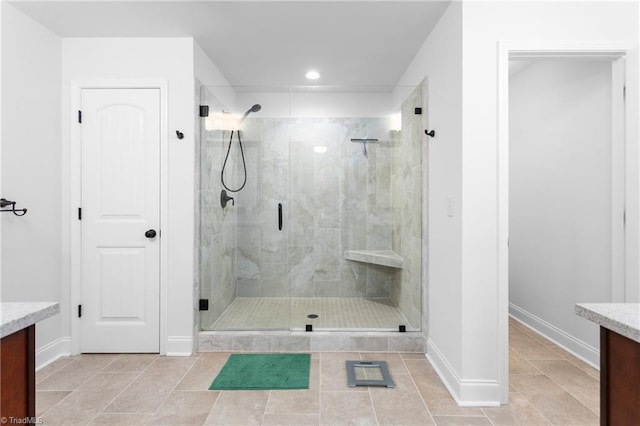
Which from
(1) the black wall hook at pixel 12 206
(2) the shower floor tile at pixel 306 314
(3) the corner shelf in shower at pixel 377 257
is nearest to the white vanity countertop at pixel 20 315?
(1) the black wall hook at pixel 12 206

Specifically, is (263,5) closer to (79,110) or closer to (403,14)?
(403,14)

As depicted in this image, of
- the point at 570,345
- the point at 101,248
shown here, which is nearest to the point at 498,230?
the point at 570,345

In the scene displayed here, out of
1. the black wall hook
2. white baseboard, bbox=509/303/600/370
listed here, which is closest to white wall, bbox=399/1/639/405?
white baseboard, bbox=509/303/600/370

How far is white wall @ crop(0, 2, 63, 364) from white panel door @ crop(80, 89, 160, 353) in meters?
0.20

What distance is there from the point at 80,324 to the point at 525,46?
12.3 ft

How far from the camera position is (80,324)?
274 cm

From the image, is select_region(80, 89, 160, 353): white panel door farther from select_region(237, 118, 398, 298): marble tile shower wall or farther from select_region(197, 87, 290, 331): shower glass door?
select_region(237, 118, 398, 298): marble tile shower wall

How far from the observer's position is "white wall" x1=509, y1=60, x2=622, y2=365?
251 centimetres

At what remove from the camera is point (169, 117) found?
2.74 meters

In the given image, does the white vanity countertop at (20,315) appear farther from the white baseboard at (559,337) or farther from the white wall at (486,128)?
the white baseboard at (559,337)

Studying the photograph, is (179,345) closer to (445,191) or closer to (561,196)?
(445,191)

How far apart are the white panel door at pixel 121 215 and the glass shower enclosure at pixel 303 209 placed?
1.23ft

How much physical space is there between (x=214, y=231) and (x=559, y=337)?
3.09 meters

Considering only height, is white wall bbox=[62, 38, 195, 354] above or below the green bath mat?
above
